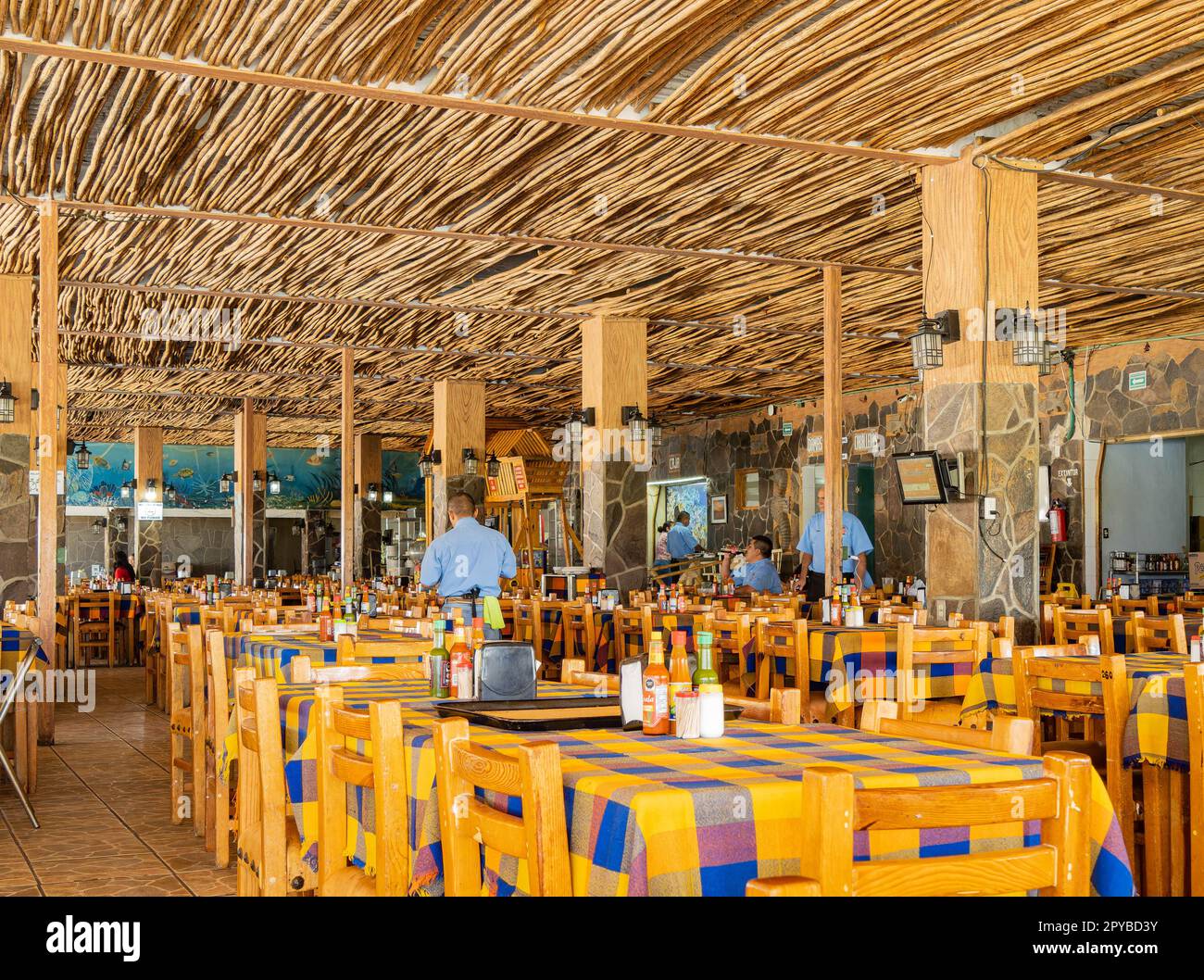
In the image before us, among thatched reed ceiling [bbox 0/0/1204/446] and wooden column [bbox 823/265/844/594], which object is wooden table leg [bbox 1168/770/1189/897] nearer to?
thatched reed ceiling [bbox 0/0/1204/446]

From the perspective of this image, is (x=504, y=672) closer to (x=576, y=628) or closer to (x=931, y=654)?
(x=931, y=654)

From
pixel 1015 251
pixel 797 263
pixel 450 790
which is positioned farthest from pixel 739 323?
pixel 450 790

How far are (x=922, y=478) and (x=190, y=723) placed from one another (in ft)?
15.0

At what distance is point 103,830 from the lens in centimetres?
623

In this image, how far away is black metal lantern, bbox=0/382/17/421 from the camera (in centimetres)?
1008

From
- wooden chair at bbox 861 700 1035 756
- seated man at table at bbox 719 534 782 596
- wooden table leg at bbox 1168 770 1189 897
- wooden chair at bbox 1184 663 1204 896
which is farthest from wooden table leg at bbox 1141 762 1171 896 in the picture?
seated man at table at bbox 719 534 782 596

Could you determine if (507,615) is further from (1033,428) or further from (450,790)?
(450,790)

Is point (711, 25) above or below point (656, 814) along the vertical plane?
above

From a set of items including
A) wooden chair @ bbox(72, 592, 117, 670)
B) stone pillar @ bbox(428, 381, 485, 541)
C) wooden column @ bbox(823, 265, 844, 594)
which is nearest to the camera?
wooden column @ bbox(823, 265, 844, 594)

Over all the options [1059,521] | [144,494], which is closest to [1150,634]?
[1059,521]

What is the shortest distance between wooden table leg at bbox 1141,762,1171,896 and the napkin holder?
205 cm

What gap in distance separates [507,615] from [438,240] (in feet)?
10.0
